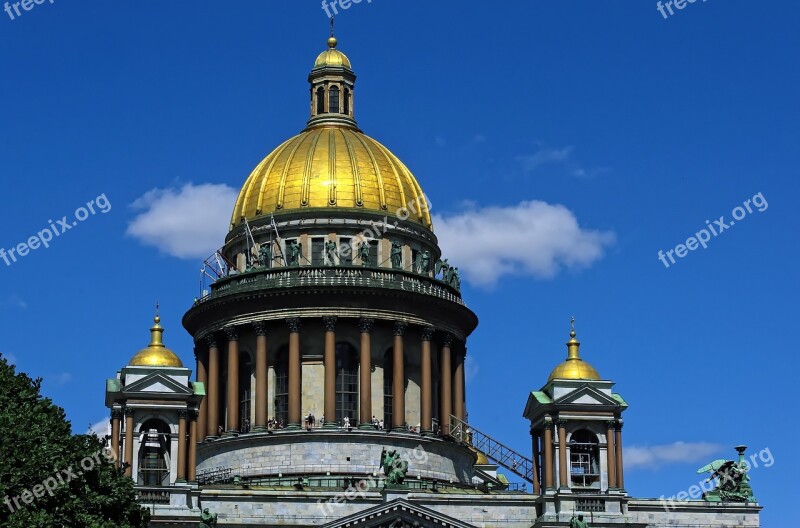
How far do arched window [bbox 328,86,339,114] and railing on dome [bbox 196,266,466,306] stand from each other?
13.2 meters

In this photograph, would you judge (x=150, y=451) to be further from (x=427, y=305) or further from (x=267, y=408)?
(x=427, y=305)

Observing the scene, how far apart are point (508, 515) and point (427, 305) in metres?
16.5

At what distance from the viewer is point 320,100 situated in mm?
117250

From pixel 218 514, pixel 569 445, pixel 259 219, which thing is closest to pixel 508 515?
pixel 569 445

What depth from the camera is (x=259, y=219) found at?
11138 centimetres

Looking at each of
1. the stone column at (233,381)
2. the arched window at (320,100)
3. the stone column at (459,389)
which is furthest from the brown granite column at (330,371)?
the arched window at (320,100)

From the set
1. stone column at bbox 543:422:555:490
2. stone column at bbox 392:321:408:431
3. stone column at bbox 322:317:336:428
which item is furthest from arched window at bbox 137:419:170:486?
stone column at bbox 543:422:555:490

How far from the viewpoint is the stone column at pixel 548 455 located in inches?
3789

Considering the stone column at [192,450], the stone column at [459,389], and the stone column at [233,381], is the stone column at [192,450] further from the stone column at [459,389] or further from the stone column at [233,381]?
the stone column at [459,389]

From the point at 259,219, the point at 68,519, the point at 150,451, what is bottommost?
the point at 68,519

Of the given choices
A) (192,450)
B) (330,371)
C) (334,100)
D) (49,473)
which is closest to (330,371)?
(330,371)

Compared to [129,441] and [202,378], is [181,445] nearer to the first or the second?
[129,441]

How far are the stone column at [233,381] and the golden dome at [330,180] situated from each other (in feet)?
25.0

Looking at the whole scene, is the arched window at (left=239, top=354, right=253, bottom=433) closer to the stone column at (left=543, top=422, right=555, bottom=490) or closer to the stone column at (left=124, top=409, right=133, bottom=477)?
the stone column at (left=124, top=409, right=133, bottom=477)
